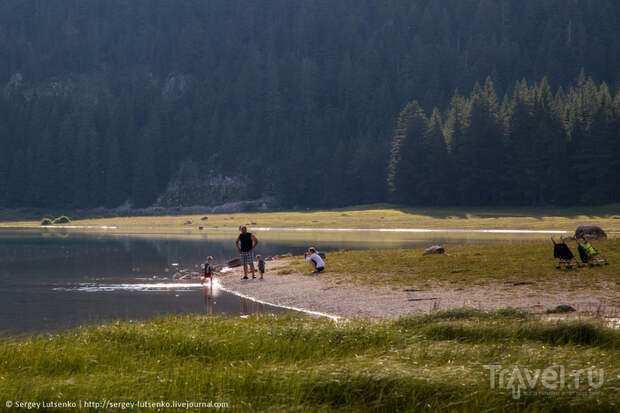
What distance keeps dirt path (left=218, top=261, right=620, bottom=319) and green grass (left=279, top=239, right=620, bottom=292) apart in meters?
1.28

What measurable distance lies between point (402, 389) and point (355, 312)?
529 inches

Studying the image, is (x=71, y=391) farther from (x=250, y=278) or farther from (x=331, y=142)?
(x=331, y=142)

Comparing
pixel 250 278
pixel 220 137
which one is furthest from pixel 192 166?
pixel 250 278

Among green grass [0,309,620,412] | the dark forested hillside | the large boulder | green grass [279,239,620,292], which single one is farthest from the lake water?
the dark forested hillside

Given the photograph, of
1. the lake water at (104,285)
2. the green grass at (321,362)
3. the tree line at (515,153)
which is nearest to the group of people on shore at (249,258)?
the lake water at (104,285)

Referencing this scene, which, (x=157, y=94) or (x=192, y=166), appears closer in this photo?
(x=192, y=166)

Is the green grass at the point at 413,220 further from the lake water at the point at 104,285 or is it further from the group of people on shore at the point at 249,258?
the group of people on shore at the point at 249,258

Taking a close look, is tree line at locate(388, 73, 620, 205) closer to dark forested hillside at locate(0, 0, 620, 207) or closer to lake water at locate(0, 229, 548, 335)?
dark forested hillside at locate(0, 0, 620, 207)

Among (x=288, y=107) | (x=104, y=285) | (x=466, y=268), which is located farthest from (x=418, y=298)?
(x=288, y=107)

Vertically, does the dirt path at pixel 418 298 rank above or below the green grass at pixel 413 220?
below

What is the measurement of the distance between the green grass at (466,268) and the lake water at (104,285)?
7.08 meters

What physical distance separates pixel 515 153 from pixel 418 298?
94.1m

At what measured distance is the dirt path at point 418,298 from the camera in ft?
70.4

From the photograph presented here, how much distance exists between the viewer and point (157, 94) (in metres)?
192
